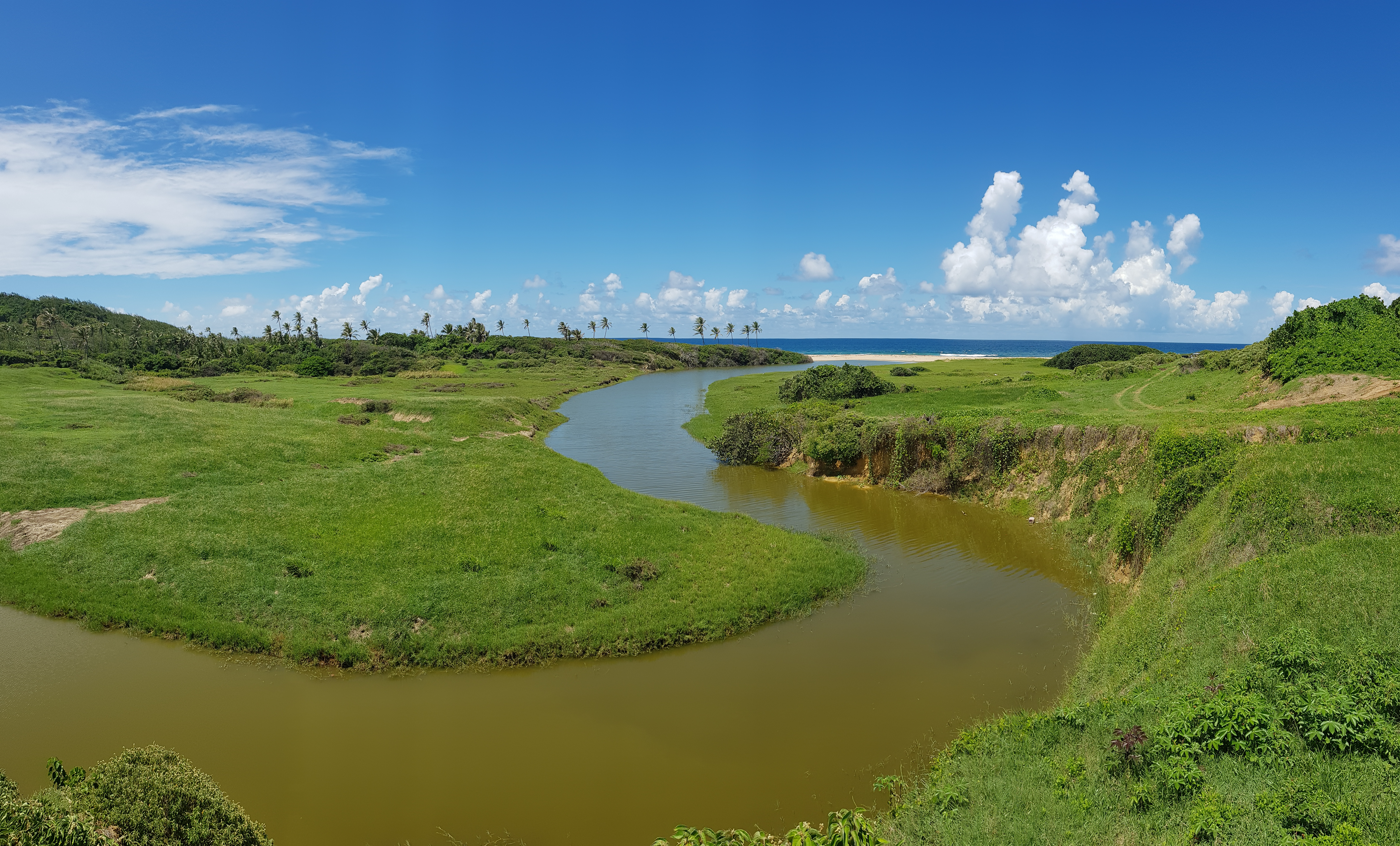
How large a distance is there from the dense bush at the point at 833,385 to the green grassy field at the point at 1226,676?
3143 cm

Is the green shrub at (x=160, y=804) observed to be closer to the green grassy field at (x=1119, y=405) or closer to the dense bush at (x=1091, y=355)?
the green grassy field at (x=1119, y=405)

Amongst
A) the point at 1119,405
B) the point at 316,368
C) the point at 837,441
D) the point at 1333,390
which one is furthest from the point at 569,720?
the point at 316,368

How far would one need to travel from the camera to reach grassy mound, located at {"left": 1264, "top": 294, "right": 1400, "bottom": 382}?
95.7ft

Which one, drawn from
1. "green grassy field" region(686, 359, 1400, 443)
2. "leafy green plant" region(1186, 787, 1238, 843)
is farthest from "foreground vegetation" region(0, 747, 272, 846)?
"green grassy field" region(686, 359, 1400, 443)

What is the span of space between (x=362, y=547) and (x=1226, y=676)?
82.5ft

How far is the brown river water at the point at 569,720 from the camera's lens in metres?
12.8

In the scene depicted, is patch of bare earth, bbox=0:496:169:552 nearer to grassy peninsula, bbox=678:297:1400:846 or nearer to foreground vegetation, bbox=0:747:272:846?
foreground vegetation, bbox=0:747:272:846

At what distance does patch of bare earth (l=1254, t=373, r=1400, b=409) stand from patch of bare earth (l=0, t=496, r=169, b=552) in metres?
50.9

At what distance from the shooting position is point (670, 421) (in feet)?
215

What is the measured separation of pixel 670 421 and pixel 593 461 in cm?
2012

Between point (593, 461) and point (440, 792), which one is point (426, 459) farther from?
point (440, 792)

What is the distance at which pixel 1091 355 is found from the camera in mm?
105188

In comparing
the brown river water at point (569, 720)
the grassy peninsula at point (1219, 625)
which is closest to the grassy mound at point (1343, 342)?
the grassy peninsula at point (1219, 625)

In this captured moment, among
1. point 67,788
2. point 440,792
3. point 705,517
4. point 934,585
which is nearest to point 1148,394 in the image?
point 934,585
